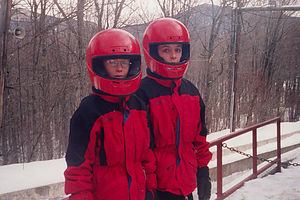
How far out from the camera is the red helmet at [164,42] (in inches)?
87.7

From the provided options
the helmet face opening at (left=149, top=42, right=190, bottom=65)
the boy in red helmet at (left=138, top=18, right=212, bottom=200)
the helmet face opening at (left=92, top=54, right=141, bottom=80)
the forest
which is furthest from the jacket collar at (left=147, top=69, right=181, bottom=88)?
the forest

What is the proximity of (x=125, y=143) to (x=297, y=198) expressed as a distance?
395 centimetres

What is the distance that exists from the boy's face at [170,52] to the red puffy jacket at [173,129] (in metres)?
0.18

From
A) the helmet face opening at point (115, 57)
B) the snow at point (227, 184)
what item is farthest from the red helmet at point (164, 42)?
the snow at point (227, 184)

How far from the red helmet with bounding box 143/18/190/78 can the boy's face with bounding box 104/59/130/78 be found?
15.9 inches

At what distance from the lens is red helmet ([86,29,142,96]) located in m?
1.81

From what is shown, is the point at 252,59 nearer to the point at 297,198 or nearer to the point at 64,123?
the point at 64,123

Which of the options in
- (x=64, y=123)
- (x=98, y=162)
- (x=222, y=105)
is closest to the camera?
(x=98, y=162)

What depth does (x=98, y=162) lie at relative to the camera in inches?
68.4

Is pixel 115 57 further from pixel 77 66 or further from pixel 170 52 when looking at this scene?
pixel 77 66

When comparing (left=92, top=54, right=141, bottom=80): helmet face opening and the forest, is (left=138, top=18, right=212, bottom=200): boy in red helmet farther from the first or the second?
the forest

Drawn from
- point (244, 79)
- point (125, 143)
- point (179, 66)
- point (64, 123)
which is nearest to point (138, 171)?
point (125, 143)

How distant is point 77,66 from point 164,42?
1181 centimetres

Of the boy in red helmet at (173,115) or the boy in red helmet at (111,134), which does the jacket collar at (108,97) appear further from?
the boy in red helmet at (173,115)
